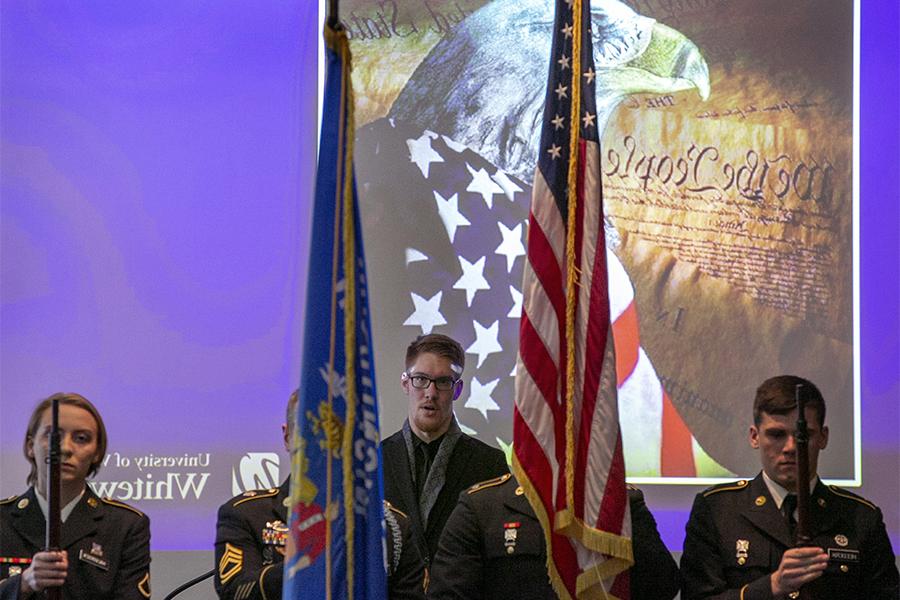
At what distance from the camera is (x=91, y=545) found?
379 centimetres

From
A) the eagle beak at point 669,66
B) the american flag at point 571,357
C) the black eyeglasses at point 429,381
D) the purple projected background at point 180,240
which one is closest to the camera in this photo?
the american flag at point 571,357

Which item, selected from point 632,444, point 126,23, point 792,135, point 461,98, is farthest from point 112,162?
point 792,135

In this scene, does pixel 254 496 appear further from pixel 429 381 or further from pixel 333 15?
pixel 333 15

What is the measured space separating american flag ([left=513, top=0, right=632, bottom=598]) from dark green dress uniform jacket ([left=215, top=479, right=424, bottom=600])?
0.44 metres

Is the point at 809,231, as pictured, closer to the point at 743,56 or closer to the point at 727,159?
the point at 727,159

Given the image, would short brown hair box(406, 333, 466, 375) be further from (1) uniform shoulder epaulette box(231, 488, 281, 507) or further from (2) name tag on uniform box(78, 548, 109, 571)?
(2) name tag on uniform box(78, 548, 109, 571)

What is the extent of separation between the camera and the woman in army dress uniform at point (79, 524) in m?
3.75

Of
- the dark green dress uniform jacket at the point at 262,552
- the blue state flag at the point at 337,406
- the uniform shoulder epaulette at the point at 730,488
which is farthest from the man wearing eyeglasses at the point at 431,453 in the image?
the blue state flag at the point at 337,406

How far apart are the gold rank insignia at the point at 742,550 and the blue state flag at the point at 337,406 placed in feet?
3.87

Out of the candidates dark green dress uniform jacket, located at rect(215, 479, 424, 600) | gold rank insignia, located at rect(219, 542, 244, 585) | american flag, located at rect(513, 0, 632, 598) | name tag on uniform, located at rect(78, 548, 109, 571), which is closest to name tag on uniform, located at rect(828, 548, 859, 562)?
american flag, located at rect(513, 0, 632, 598)

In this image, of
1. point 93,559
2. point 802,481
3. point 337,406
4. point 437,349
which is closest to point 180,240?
point 437,349

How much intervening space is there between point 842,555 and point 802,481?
43 cm

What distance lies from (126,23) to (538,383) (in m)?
2.84

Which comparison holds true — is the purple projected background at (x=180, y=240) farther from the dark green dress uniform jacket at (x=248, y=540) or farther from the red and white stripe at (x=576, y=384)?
the red and white stripe at (x=576, y=384)
